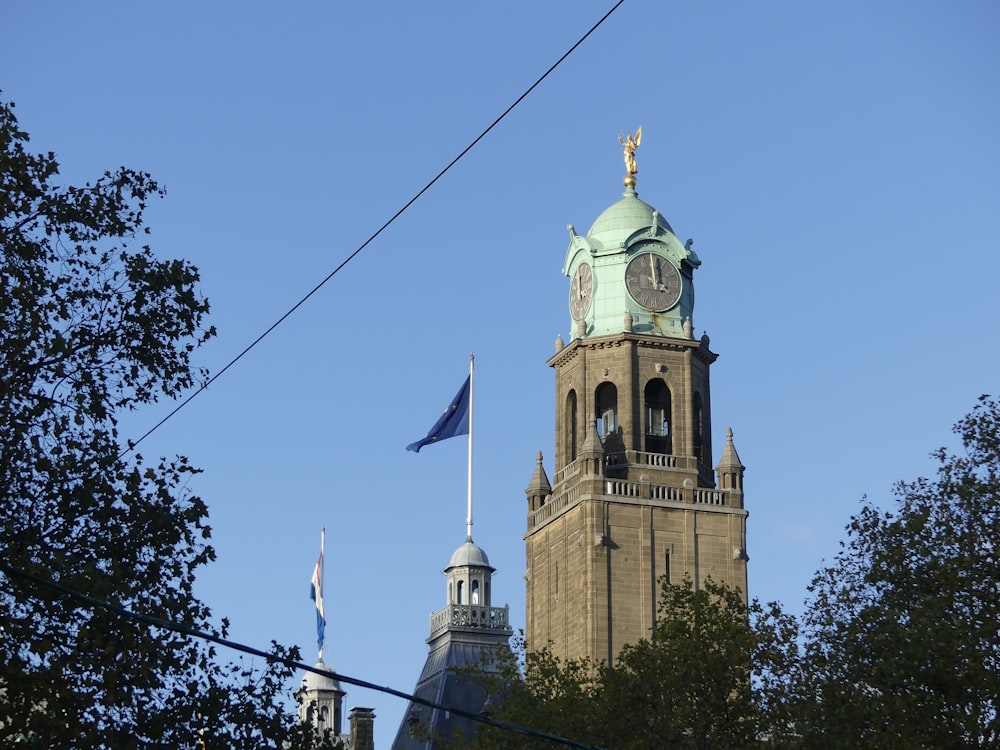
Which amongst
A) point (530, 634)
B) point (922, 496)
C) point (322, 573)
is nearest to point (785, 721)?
point (922, 496)

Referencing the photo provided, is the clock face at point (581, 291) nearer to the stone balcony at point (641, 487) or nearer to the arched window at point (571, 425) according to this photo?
the arched window at point (571, 425)

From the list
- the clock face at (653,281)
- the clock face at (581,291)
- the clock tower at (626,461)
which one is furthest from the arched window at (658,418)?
the clock face at (581,291)

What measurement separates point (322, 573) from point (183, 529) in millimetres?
74471

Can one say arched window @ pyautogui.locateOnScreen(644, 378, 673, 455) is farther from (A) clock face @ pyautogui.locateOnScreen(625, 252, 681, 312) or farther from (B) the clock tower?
(A) clock face @ pyautogui.locateOnScreen(625, 252, 681, 312)

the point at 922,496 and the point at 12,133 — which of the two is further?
the point at 922,496

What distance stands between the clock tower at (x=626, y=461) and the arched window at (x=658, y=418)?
0.07 metres

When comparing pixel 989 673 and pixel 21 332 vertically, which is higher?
pixel 21 332

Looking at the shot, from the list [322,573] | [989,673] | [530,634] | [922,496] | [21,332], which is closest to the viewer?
[21,332]

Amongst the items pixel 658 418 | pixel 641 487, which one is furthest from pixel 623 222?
pixel 641 487

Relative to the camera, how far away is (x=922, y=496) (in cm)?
4888

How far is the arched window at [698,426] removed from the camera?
316ft

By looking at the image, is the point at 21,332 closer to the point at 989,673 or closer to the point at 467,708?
the point at 989,673

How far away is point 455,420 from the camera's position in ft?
323

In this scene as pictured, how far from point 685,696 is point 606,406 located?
42786mm
